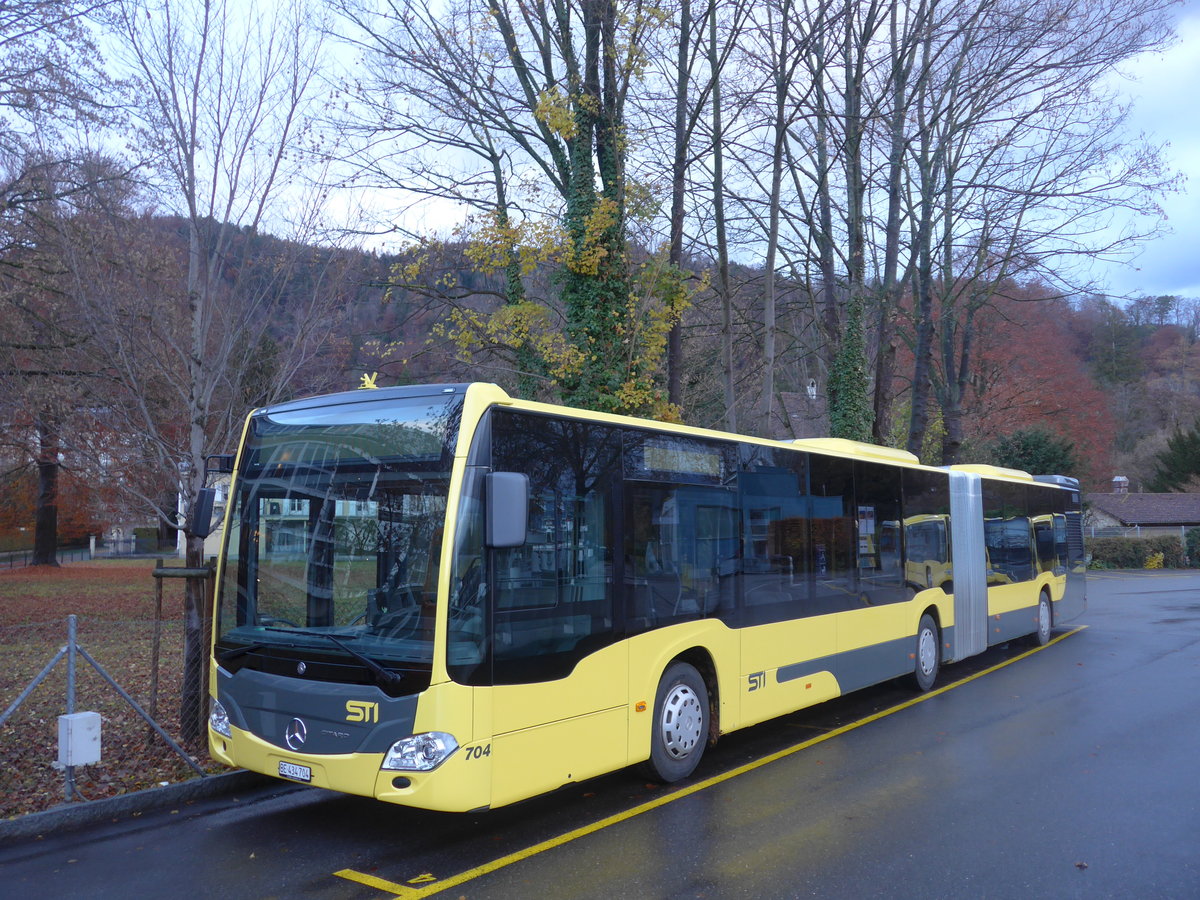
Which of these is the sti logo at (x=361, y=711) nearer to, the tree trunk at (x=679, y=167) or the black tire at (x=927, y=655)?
the black tire at (x=927, y=655)

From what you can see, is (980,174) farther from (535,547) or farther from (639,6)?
(535,547)

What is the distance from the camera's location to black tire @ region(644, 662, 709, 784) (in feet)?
23.3

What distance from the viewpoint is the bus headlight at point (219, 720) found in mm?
6297

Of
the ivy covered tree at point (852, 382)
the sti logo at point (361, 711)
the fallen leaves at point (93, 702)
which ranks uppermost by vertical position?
the ivy covered tree at point (852, 382)

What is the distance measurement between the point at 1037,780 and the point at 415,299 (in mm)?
15066

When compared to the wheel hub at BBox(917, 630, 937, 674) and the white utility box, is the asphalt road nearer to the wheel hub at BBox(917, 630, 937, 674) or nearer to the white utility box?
the white utility box

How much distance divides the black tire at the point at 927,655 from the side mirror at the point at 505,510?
7659mm

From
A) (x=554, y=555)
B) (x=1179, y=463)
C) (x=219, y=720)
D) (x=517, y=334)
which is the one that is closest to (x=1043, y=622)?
(x=517, y=334)

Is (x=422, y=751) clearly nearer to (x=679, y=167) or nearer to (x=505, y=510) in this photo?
(x=505, y=510)

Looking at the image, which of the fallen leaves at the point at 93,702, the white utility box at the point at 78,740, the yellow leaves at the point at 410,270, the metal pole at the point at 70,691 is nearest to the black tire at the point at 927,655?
the fallen leaves at the point at 93,702

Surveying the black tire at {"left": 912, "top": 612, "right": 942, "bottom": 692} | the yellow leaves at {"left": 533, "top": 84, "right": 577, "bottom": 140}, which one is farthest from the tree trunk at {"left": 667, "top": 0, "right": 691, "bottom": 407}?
the black tire at {"left": 912, "top": 612, "right": 942, "bottom": 692}

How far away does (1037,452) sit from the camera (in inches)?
1796

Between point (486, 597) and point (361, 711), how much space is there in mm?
1015

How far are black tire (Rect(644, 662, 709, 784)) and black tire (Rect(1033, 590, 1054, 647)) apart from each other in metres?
10.6
